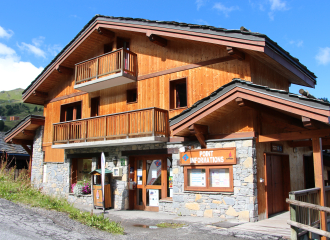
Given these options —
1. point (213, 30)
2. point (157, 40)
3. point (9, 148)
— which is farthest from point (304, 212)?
point (9, 148)

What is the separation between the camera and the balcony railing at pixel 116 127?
472 inches

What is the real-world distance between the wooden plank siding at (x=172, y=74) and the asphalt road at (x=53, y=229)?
383 cm

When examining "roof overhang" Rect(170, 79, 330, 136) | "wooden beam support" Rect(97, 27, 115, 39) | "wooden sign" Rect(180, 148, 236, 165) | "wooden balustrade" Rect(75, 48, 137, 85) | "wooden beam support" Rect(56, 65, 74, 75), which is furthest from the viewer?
"wooden beam support" Rect(56, 65, 74, 75)

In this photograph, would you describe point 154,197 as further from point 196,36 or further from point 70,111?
point 70,111

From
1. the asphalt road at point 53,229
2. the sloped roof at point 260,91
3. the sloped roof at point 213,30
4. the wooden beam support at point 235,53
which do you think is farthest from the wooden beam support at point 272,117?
the asphalt road at point 53,229

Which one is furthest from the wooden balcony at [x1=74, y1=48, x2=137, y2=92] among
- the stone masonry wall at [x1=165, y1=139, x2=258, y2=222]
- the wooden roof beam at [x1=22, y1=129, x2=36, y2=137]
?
the wooden roof beam at [x1=22, y1=129, x2=36, y2=137]

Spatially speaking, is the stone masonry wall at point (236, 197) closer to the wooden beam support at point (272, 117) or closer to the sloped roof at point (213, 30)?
the wooden beam support at point (272, 117)

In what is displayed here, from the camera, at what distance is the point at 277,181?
37.1ft

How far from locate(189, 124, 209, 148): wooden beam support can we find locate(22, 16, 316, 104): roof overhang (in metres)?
2.91

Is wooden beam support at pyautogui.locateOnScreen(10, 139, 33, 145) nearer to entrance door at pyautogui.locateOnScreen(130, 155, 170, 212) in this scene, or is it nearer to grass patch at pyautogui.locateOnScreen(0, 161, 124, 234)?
entrance door at pyautogui.locateOnScreen(130, 155, 170, 212)

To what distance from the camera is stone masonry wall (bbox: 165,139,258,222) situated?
9.58 meters

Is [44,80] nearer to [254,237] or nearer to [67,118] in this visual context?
[67,118]

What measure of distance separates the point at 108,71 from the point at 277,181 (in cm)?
854

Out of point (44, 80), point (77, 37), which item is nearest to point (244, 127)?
point (77, 37)
